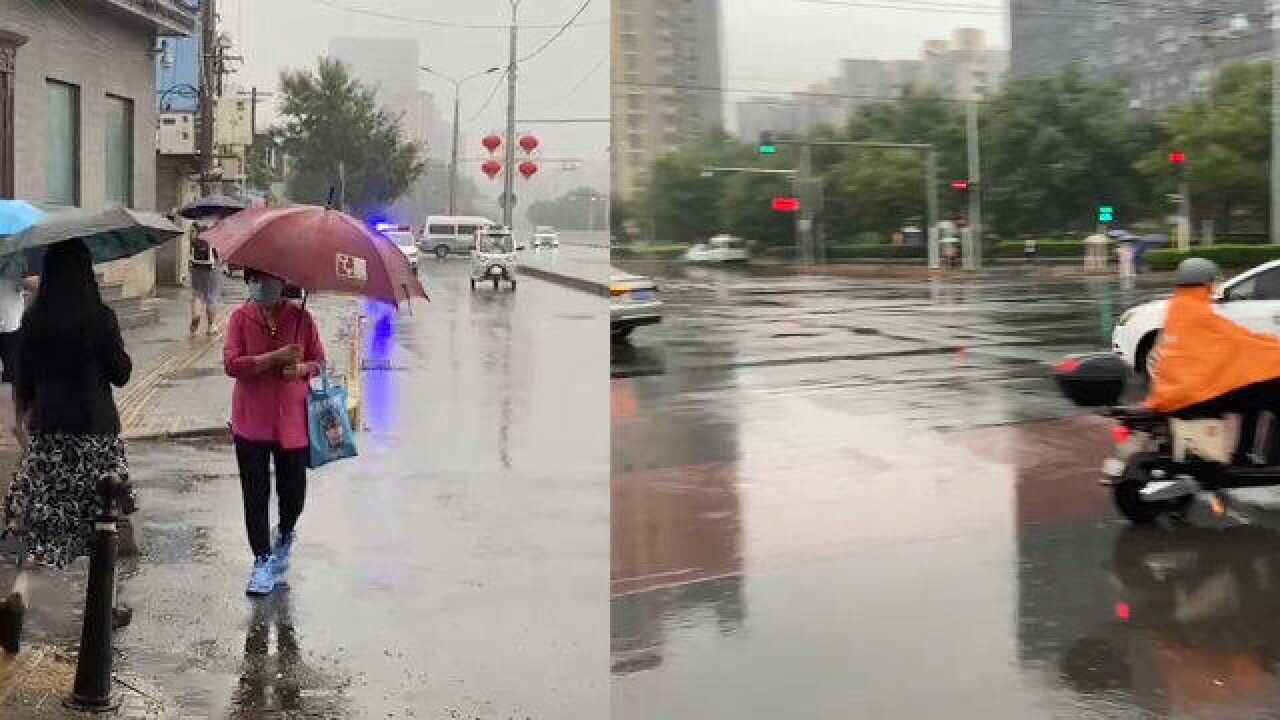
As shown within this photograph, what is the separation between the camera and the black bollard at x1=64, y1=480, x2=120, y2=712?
423 cm

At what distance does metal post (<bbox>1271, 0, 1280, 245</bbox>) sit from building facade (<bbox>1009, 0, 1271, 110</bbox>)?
169mm

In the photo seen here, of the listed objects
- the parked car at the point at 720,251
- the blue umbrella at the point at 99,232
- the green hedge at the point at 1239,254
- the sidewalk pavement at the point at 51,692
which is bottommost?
the sidewalk pavement at the point at 51,692

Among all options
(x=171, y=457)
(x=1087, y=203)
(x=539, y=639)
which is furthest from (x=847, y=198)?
(x=539, y=639)

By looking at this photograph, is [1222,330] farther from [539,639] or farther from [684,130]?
[684,130]

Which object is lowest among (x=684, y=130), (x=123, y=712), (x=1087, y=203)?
(x=123, y=712)

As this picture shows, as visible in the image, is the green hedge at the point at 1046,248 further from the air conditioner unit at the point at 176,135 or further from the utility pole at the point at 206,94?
the air conditioner unit at the point at 176,135

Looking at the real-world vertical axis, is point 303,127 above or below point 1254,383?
above

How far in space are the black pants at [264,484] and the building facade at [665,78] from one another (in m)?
6.73

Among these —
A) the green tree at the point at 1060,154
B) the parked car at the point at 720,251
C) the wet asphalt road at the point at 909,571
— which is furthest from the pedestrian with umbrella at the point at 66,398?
the parked car at the point at 720,251

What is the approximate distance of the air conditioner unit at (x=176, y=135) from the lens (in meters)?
28.7

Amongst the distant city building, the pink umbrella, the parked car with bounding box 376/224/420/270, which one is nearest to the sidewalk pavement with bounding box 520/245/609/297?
the parked car with bounding box 376/224/420/270

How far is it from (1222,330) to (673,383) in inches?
312

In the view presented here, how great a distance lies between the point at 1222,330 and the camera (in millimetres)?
6387

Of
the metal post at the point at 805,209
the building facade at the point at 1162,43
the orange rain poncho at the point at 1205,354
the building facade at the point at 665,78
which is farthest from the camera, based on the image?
the metal post at the point at 805,209
